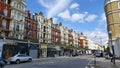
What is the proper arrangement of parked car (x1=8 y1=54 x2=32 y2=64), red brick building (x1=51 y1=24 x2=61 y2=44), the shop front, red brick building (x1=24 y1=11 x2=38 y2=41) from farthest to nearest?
red brick building (x1=51 y1=24 x2=61 y2=44), the shop front, red brick building (x1=24 y1=11 x2=38 y2=41), parked car (x1=8 y1=54 x2=32 y2=64)

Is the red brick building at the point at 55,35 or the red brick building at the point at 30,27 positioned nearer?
the red brick building at the point at 30,27

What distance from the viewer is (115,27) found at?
181ft

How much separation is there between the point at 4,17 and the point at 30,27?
12.7 meters

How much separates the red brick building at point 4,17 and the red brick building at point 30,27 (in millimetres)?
8504

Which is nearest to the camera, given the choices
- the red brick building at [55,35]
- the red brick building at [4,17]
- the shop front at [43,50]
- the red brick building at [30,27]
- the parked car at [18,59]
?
the parked car at [18,59]

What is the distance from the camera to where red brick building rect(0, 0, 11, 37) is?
40750 mm

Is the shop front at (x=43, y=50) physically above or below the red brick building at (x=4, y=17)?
below

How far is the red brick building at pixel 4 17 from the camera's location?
1604 inches

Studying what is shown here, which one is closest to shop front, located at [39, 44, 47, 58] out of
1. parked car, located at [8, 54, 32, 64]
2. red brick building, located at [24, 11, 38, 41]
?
red brick building, located at [24, 11, 38, 41]

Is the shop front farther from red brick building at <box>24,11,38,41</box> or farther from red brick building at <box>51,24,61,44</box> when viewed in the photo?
red brick building at <box>51,24,61,44</box>

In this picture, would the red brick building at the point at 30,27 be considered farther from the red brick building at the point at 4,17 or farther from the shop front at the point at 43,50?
the red brick building at the point at 4,17

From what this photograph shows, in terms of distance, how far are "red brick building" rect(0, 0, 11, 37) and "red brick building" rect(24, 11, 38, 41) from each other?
850cm

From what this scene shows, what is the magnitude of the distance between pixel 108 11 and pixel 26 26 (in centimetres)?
2704

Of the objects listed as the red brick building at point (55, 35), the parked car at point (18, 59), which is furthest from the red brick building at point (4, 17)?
the red brick building at point (55, 35)
